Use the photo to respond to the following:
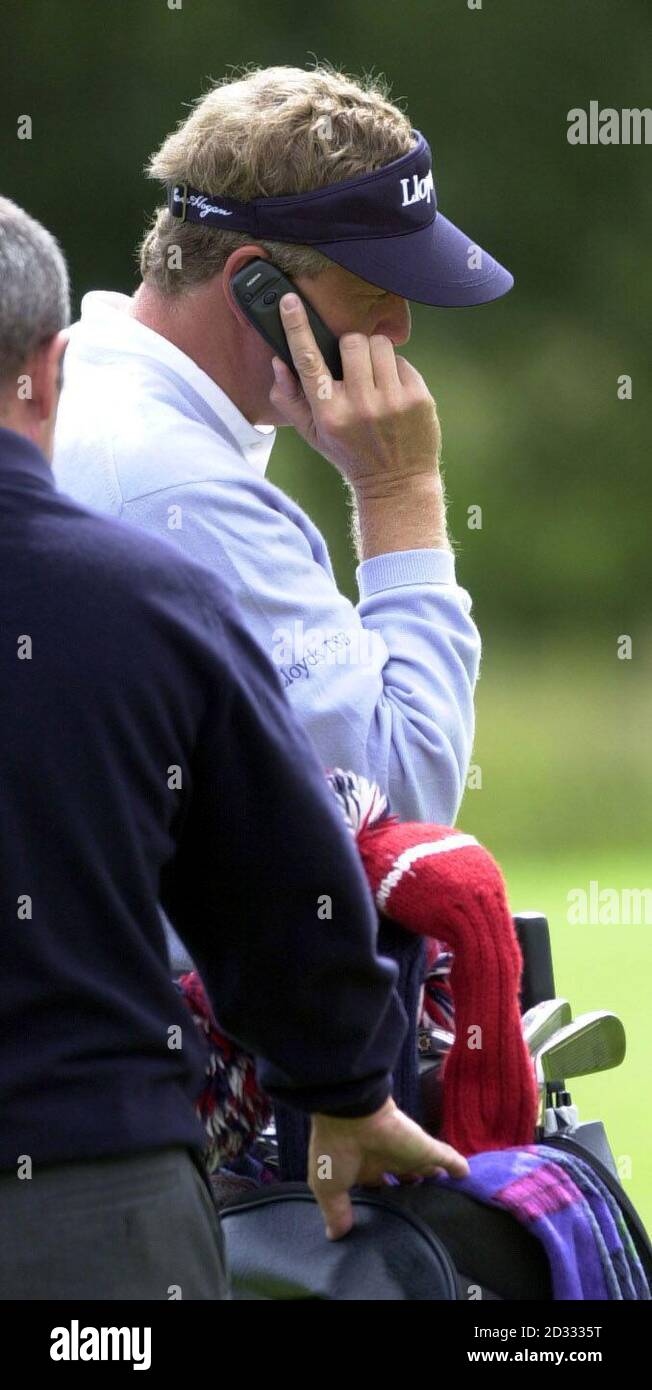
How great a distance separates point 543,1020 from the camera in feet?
4.16

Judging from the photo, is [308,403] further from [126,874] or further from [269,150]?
[126,874]

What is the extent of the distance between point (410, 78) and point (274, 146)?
10016mm

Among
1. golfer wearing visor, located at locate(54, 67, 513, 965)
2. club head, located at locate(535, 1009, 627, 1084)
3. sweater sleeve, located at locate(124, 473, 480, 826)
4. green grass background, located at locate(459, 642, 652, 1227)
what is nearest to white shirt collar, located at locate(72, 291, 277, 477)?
golfer wearing visor, located at locate(54, 67, 513, 965)

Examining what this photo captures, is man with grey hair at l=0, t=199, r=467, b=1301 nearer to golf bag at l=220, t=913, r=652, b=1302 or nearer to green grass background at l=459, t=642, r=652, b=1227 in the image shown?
golf bag at l=220, t=913, r=652, b=1302

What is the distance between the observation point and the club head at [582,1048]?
126cm

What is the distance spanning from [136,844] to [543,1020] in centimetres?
47

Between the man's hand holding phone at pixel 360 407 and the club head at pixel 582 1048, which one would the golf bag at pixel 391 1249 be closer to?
the club head at pixel 582 1048

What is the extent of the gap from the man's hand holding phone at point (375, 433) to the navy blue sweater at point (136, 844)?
399 millimetres

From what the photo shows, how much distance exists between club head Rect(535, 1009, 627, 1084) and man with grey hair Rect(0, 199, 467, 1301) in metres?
0.29

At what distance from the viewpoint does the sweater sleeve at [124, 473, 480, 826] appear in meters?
1.22
